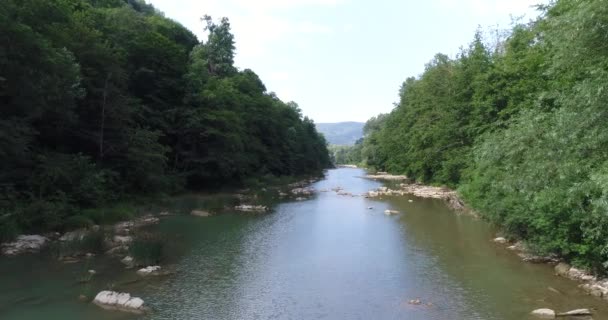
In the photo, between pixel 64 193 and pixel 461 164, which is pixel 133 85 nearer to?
pixel 64 193

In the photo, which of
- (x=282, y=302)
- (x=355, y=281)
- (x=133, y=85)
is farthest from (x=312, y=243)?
(x=133, y=85)

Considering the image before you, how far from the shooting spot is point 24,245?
675 inches

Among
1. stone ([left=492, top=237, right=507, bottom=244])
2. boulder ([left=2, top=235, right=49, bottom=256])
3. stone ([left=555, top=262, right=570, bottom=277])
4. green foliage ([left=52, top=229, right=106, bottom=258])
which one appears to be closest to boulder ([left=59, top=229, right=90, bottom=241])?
boulder ([left=2, top=235, right=49, bottom=256])

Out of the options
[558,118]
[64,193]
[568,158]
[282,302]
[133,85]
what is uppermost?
[133,85]

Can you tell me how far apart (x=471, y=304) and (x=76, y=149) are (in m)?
24.4

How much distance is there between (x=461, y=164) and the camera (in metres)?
39.5

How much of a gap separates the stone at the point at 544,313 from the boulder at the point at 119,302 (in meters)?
9.34

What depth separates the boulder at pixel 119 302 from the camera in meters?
11.3

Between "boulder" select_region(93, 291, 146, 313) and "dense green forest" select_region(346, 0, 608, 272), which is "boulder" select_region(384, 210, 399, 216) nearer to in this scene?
"dense green forest" select_region(346, 0, 608, 272)

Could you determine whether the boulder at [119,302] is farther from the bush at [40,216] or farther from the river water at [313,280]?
the bush at [40,216]

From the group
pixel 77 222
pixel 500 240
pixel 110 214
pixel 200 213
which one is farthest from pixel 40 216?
pixel 500 240

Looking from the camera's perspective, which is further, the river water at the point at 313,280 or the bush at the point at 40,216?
the bush at the point at 40,216

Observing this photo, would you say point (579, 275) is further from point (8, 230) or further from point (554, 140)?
point (8, 230)

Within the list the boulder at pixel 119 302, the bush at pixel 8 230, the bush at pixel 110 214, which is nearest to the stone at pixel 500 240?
→ the boulder at pixel 119 302
